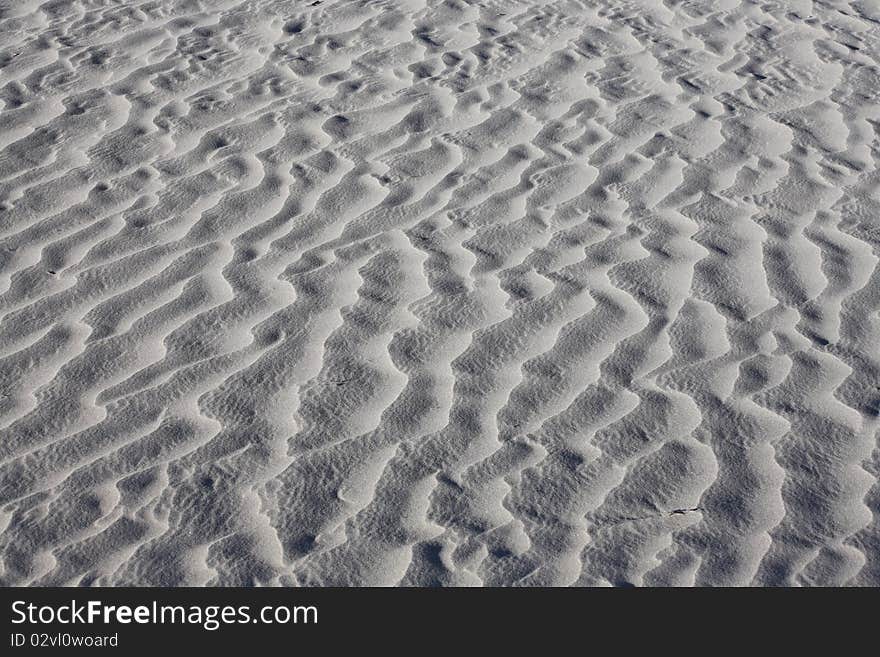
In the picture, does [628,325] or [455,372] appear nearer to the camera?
[455,372]

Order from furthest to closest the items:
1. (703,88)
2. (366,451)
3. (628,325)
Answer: (703,88)
(628,325)
(366,451)

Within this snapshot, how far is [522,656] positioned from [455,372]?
1105mm

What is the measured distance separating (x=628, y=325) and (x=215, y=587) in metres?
1.65

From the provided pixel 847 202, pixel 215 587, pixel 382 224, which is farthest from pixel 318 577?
pixel 847 202

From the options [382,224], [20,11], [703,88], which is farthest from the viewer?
[20,11]

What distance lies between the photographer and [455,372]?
354 cm

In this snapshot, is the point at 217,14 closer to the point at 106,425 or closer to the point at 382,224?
the point at 382,224

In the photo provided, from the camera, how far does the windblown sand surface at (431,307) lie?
116 inches

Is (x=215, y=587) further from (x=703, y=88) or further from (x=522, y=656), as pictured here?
(x=703, y=88)

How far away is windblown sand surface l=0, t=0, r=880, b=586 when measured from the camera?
116 inches

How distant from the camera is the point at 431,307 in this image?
385 cm

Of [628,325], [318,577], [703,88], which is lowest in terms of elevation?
[703,88]

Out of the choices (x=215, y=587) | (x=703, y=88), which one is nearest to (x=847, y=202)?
(x=703, y=88)

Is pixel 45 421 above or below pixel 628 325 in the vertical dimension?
above
